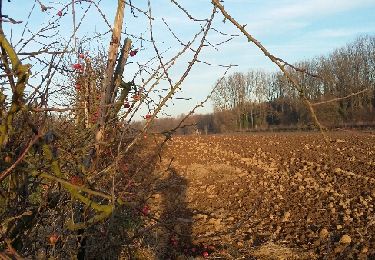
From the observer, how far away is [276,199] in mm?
11344

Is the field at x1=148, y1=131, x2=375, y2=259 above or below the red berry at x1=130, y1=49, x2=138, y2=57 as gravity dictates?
below

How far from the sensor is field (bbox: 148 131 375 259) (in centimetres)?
782

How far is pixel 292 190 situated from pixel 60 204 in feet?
34.3

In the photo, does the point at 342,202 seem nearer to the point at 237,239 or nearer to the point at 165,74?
the point at 237,239

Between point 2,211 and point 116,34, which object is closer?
point 2,211

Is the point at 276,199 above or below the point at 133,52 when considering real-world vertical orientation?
→ below

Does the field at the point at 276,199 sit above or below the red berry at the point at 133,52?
below

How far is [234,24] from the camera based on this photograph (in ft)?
5.57

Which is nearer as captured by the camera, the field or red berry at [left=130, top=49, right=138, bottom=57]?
red berry at [left=130, top=49, right=138, bottom=57]

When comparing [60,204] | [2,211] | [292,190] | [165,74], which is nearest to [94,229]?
[60,204]

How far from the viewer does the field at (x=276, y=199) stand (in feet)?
25.7

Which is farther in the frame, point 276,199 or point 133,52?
point 276,199

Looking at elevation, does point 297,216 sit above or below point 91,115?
below

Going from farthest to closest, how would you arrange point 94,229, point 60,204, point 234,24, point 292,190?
point 292,190 → point 94,229 → point 60,204 → point 234,24
